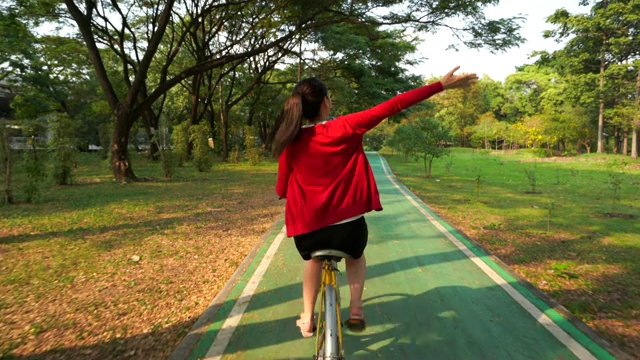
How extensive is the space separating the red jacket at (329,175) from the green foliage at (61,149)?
12608 mm

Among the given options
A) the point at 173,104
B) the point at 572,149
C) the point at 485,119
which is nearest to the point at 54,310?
the point at 173,104

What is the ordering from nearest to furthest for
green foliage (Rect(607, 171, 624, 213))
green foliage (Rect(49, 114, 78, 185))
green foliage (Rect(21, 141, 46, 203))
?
green foliage (Rect(607, 171, 624, 213)), green foliage (Rect(21, 141, 46, 203)), green foliage (Rect(49, 114, 78, 185))

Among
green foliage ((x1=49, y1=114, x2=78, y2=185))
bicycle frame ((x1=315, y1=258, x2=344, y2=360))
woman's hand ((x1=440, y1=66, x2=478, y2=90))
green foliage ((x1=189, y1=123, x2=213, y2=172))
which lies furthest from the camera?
green foliage ((x1=189, y1=123, x2=213, y2=172))

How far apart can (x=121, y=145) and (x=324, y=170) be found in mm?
13523

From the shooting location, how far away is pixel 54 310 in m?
3.76

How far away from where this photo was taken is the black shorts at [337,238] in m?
2.25

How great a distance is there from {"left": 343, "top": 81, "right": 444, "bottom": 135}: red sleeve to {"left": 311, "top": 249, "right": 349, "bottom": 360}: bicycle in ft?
2.52

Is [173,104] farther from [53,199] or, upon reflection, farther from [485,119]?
[485,119]

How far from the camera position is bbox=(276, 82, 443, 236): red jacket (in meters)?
2.20

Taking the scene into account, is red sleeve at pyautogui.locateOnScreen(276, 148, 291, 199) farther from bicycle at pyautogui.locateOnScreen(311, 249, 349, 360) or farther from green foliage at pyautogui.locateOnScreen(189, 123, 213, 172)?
green foliage at pyautogui.locateOnScreen(189, 123, 213, 172)

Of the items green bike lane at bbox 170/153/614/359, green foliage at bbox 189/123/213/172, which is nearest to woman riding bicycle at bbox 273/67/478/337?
green bike lane at bbox 170/153/614/359

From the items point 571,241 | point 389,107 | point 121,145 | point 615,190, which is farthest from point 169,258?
point 615,190

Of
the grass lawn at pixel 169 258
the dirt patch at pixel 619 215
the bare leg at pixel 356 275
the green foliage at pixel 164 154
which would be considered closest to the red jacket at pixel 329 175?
the bare leg at pixel 356 275

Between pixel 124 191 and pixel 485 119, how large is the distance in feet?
173
